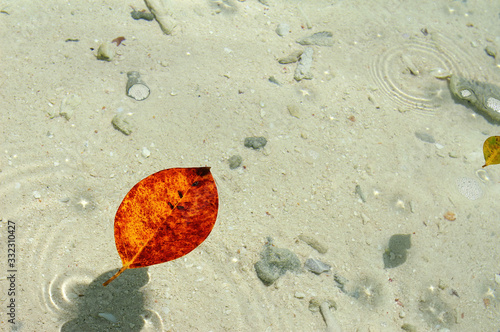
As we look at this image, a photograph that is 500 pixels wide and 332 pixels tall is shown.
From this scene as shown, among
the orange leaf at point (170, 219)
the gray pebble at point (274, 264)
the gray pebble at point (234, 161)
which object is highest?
the orange leaf at point (170, 219)

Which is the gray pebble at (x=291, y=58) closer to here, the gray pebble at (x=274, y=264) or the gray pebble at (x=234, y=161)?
the gray pebble at (x=234, y=161)

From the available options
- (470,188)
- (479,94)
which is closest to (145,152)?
(470,188)

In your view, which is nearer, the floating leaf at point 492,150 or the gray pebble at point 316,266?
the floating leaf at point 492,150

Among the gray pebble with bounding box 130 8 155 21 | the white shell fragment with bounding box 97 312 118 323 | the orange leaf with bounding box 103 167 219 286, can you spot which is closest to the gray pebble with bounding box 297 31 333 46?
the gray pebble with bounding box 130 8 155 21

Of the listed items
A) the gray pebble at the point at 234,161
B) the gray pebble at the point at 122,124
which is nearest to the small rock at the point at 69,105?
the gray pebble at the point at 122,124

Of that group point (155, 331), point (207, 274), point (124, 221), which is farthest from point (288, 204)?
point (124, 221)

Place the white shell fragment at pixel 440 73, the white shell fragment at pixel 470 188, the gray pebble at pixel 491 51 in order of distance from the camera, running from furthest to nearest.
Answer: the gray pebble at pixel 491 51 → the white shell fragment at pixel 440 73 → the white shell fragment at pixel 470 188
